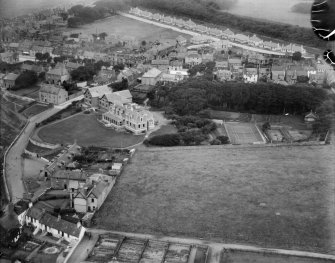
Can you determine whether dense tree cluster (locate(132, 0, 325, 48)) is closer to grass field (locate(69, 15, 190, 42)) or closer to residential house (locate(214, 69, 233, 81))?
grass field (locate(69, 15, 190, 42))

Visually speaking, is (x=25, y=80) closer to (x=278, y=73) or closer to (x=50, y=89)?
(x=50, y=89)

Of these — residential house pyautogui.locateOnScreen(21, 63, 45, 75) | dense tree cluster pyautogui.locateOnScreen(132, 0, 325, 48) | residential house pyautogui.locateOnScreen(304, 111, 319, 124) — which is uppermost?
dense tree cluster pyautogui.locateOnScreen(132, 0, 325, 48)

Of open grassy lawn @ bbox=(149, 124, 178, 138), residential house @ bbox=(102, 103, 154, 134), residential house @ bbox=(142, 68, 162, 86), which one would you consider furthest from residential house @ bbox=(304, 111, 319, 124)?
residential house @ bbox=(142, 68, 162, 86)

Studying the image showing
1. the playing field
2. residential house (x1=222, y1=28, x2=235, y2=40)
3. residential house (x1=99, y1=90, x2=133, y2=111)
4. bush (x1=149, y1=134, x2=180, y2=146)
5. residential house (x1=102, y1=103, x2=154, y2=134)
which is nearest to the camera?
bush (x1=149, y1=134, x2=180, y2=146)

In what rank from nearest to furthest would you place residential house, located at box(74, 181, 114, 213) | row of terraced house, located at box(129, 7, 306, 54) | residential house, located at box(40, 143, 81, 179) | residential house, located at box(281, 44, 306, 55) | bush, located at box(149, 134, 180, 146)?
1. residential house, located at box(74, 181, 114, 213)
2. residential house, located at box(40, 143, 81, 179)
3. bush, located at box(149, 134, 180, 146)
4. residential house, located at box(281, 44, 306, 55)
5. row of terraced house, located at box(129, 7, 306, 54)

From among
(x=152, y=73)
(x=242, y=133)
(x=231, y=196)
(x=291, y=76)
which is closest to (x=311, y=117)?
(x=242, y=133)

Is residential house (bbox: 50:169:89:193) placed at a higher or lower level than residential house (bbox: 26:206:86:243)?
higher
